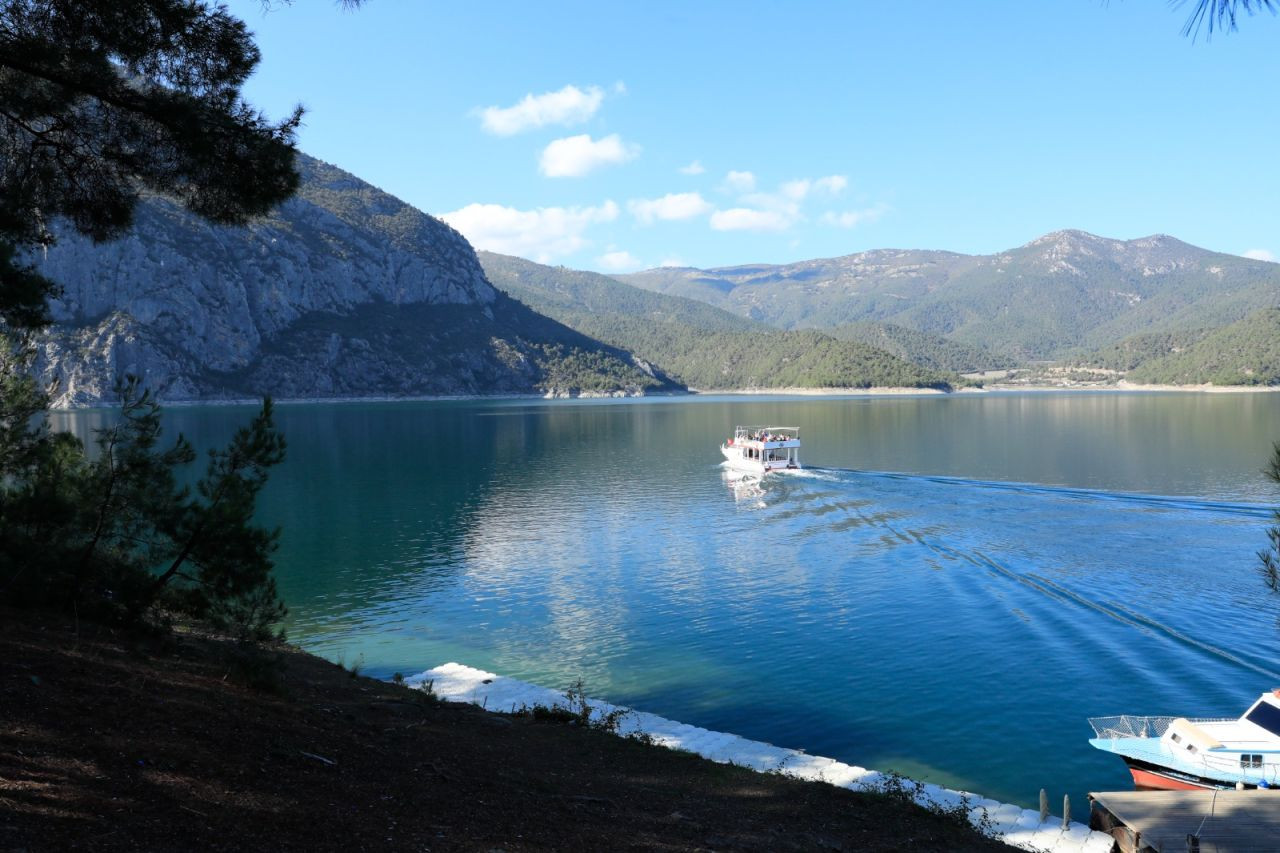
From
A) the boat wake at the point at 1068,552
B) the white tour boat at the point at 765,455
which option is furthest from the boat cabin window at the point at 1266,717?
the white tour boat at the point at 765,455

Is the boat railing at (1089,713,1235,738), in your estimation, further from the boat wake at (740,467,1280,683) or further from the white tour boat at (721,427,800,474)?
the white tour boat at (721,427,800,474)

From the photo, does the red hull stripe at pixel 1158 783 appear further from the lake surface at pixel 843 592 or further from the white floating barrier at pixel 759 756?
the white floating barrier at pixel 759 756

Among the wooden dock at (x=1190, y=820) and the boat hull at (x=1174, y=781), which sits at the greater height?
the wooden dock at (x=1190, y=820)

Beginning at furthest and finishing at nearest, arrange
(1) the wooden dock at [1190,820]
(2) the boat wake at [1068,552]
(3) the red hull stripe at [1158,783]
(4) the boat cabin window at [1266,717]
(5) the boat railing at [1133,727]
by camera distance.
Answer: (2) the boat wake at [1068,552] < (5) the boat railing at [1133,727] < (4) the boat cabin window at [1266,717] < (3) the red hull stripe at [1158,783] < (1) the wooden dock at [1190,820]

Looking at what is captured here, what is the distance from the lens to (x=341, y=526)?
167 ft

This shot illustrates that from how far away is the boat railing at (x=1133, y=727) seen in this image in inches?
774

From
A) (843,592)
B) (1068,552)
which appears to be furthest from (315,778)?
(1068,552)

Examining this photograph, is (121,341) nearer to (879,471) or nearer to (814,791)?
(879,471)

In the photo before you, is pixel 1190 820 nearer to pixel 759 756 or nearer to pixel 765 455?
pixel 759 756

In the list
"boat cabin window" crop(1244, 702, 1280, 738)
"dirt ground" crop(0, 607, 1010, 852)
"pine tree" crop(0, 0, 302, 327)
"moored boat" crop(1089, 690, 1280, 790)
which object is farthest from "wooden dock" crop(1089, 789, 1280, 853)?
"pine tree" crop(0, 0, 302, 327)

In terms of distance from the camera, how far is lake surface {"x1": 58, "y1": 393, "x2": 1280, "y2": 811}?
73.9 ft

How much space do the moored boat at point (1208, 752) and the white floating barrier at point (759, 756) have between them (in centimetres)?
355

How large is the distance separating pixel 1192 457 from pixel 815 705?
246 ft

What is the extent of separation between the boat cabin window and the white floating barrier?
6551mm
